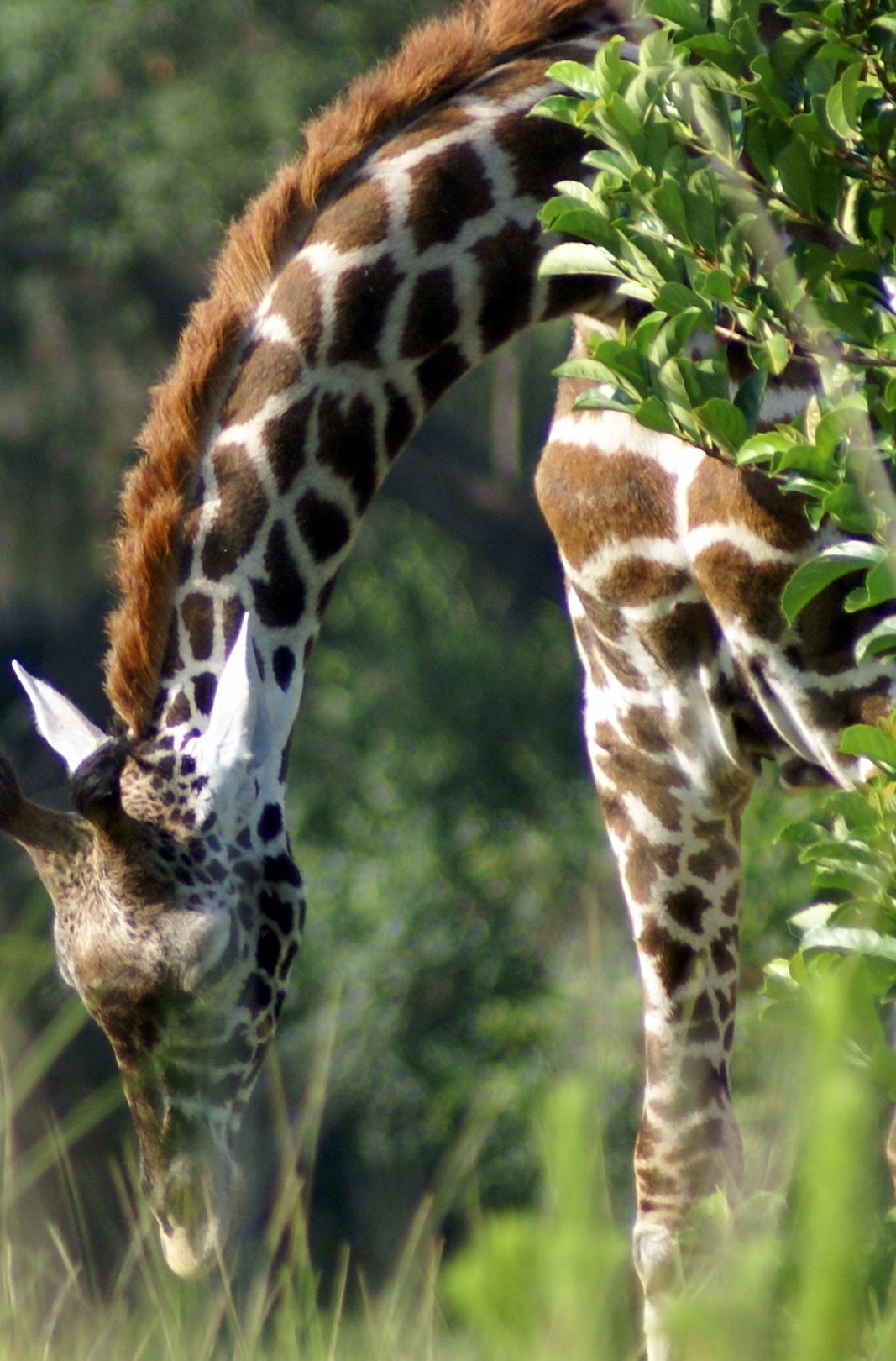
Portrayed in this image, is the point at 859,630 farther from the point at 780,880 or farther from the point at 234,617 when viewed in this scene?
the point at 780,880

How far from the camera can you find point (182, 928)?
2.42 meters

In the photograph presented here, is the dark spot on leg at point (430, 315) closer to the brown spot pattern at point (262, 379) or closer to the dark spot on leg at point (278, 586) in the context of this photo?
the brown spot pattern at point (262, 379)

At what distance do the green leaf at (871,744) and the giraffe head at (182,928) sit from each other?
1.06 meters

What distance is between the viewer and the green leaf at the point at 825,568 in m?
1.63

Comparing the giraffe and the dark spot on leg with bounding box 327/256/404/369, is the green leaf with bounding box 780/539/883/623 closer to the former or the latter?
the giraffe

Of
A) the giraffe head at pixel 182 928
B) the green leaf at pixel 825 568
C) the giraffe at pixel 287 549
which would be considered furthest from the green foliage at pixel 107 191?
the green leaf at pixel 825 568

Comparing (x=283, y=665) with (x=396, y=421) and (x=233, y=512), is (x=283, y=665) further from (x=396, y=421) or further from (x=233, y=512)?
(x=396, y=421)

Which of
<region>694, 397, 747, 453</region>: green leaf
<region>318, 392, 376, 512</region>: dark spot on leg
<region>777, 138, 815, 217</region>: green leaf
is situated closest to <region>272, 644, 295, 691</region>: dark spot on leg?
<region>318, 392, 376, 512</region>: dark spot on leg

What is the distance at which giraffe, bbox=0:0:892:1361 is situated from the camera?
2.42m

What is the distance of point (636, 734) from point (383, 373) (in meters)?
0.74

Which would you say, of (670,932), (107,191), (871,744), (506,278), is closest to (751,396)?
(871,744)

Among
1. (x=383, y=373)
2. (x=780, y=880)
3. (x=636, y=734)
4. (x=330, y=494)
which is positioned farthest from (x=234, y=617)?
(x=780, y=880)

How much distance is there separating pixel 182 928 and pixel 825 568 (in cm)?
111

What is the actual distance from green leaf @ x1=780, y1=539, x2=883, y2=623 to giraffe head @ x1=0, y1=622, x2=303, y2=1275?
0.89 metres
